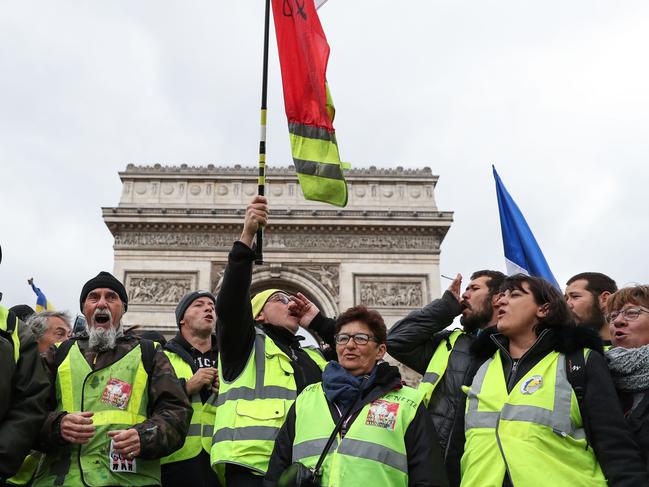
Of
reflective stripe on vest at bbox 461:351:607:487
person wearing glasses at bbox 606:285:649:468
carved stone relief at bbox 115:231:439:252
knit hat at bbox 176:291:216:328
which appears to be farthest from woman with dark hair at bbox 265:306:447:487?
carved stone relief at bbox 115:231:439:252

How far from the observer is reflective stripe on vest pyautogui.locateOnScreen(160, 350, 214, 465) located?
12.3 feet

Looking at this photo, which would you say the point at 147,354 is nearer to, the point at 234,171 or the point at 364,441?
the point at 364,441

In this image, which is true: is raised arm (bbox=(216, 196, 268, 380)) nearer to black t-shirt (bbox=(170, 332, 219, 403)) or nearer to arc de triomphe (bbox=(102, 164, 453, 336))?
black t-shirt (bbox=(170, 332, 219, 403))

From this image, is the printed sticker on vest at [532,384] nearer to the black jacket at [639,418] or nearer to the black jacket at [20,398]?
the black jacket at [639,418]

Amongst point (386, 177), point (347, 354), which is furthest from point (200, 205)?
point (347, 354)

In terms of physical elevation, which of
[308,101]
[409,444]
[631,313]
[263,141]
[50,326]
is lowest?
[409,444]

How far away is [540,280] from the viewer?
3.14m

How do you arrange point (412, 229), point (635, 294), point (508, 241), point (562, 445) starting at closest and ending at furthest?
point (562, 445)
point (635, 294)
point (508, 241)
point (412, 229)

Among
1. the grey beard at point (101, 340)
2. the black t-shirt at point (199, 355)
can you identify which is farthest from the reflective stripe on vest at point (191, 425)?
the grey beard at point (101, 340)

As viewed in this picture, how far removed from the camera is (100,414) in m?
3.12

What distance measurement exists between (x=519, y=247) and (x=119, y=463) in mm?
4976

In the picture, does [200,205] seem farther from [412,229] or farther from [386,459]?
[386,459]

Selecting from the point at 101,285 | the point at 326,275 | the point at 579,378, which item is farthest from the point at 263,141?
the point at 326,275

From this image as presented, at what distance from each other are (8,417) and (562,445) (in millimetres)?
2396
